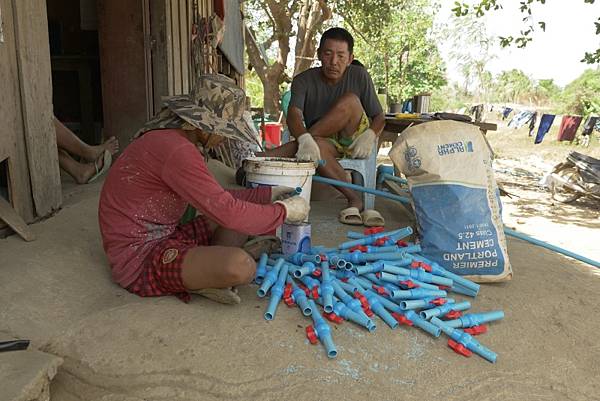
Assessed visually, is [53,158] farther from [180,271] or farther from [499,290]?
[499,290]

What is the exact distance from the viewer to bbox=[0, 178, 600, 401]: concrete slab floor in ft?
5.97

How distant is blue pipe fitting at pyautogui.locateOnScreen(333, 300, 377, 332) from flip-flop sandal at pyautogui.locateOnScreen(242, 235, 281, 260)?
0.74 m

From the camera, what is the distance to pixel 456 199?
110 inches

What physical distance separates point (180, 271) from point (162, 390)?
1.77 feet

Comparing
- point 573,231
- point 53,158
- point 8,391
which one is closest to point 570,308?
point 8,391

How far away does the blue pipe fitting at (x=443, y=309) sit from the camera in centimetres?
225

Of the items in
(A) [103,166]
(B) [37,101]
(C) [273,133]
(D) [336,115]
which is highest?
(B) [37,101]

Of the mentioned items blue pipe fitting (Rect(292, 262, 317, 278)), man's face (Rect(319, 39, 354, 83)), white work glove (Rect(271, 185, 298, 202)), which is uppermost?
man's face (Rect(319, 39, 354, 83))

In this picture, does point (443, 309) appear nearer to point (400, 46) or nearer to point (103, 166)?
point (103, 166)

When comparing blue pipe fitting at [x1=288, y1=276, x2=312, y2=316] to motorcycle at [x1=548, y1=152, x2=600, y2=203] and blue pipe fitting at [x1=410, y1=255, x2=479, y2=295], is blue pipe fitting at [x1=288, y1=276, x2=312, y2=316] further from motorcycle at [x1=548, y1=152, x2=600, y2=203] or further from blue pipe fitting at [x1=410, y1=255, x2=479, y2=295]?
motorcycle at [x1=548, y1=152, x2=600, y2=203]

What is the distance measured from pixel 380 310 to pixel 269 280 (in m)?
0.56

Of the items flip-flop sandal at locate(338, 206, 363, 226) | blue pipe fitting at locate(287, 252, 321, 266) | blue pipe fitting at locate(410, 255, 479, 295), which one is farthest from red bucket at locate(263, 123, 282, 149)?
blue pipe fitting at locate(410, 255, 479, 295)

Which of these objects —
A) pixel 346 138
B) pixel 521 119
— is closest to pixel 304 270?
pixel 346 138

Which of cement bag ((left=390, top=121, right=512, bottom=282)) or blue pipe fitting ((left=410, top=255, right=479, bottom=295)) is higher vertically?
cement bag ((left=390, top=121, right=512, bottom=282))
